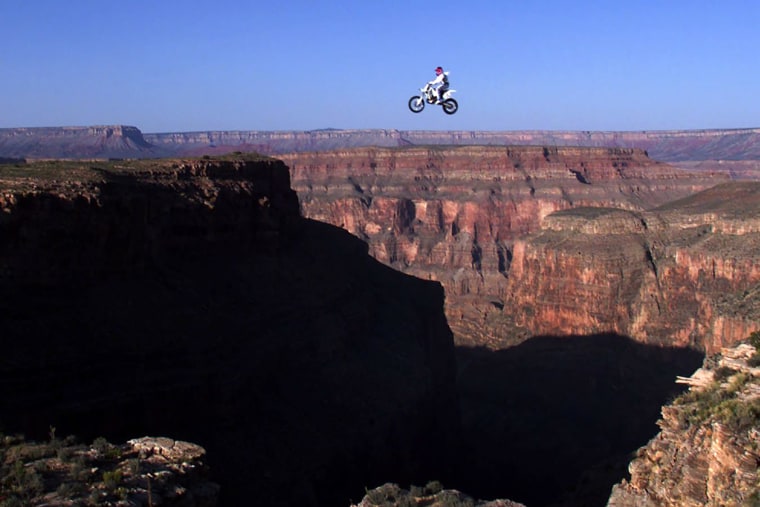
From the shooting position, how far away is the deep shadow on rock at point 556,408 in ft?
157

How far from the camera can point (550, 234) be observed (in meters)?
77.6

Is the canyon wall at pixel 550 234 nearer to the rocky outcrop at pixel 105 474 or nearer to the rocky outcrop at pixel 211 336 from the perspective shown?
the rocky outcrop at pixel 211 336

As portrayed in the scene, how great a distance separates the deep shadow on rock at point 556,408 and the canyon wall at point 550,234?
2290 millimetres

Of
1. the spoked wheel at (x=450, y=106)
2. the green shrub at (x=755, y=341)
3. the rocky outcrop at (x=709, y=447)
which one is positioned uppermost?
the spoked wheel at (x=450, y=106)

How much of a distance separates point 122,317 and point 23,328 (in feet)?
14.1

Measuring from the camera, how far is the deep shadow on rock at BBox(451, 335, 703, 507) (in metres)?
48.0

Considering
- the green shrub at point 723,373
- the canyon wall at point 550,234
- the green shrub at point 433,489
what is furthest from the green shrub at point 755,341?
the canyon wall at point 550,234

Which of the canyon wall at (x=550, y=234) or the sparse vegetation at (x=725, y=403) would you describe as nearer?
the sparse vegetation at (x=725, y=403)

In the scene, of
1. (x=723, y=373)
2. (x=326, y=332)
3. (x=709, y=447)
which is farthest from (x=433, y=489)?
(x=326, y=332)

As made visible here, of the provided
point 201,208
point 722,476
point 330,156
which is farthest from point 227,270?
point 330,156

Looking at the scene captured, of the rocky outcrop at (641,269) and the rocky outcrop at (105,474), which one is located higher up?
the rocky outcrop at (105,474)

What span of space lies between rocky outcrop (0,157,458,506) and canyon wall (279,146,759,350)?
60.1 feet

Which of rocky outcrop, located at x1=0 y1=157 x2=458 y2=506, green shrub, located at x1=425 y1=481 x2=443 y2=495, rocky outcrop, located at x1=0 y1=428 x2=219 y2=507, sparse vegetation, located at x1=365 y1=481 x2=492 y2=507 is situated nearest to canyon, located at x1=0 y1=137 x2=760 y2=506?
rocky outcrop, located at x1=0 y1=157 x2=458 y2=506

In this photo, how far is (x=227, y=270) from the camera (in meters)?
41.6
